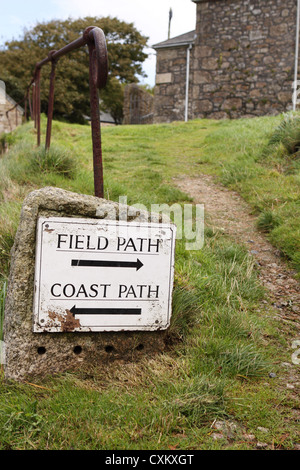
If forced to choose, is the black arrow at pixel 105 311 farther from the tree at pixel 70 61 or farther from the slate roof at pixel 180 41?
the tree at pixel 70 61

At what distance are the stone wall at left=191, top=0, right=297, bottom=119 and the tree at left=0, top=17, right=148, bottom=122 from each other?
28.0 feet

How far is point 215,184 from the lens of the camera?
5.70 metres

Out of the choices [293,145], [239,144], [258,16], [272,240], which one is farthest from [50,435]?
[258,16]

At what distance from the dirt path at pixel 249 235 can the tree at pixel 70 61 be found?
50.8ft

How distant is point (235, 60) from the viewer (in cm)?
1439

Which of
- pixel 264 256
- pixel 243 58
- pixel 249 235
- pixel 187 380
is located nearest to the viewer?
pixel 187 380

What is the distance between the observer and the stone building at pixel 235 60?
1383 centimetres

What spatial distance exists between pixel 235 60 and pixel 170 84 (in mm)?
2521

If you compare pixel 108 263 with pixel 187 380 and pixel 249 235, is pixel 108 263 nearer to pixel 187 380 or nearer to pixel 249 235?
pixel 187 380

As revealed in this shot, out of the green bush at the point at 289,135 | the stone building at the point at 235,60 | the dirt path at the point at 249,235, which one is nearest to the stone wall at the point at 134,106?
the stone building at the point at 235,60

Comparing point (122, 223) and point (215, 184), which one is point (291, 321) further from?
point (215, 184)

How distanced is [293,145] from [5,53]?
70.4 ft

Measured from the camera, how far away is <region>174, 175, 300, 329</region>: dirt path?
9.98 ft

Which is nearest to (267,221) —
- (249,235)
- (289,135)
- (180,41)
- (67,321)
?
(249,235)
